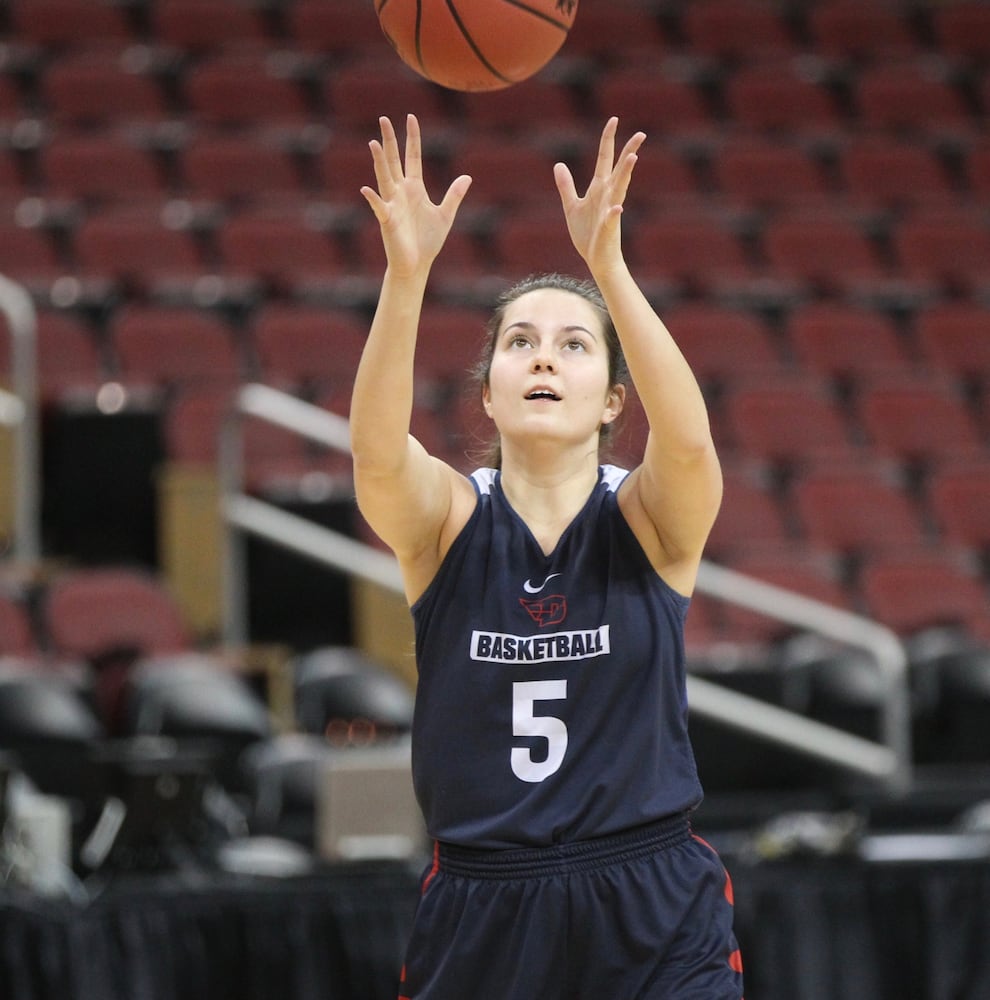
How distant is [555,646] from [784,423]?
5825mm

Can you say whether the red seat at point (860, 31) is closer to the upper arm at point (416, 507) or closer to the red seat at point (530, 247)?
the red seat at point (530, 247)

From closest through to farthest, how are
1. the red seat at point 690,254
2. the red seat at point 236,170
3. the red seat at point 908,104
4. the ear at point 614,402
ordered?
the ear at point 614,402
the red seat at point 690,254
the red seat at point 236,170
the red seat at point 908,104

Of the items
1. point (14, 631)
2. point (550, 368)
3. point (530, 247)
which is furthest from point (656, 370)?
point (530, 247)

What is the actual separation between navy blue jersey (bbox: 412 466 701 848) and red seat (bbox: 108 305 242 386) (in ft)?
17.4

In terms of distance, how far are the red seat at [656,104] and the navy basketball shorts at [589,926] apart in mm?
8391

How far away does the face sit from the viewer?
103 inches

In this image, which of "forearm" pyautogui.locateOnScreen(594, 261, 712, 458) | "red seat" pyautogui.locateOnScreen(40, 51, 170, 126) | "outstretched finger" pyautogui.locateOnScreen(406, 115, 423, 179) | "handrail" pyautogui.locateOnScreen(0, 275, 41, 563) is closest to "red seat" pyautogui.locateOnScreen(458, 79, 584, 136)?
"red seat" pyautogui.locateOnScreen(40, 51, 170, 126)

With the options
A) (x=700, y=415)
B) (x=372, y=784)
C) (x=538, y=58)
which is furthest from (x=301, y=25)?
(x=700, y=415)

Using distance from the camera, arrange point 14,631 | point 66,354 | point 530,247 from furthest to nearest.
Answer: point 530,247 < point 66,354 < point 14,631

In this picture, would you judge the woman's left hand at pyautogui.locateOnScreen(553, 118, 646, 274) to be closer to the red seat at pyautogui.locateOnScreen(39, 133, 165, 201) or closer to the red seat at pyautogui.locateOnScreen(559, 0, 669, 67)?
the red seat at pyautogui.locateOnScreen(39, 133, 165, 201)

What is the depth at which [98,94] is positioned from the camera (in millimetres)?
9836

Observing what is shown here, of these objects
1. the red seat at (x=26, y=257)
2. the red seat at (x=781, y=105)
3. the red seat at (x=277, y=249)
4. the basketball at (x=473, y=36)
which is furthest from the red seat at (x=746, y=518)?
the basketball at (x=473, y=36)

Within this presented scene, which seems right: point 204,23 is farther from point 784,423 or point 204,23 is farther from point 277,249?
point 784,423

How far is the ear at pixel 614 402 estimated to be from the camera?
2795 mm
